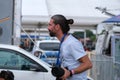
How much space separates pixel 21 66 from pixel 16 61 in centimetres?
14

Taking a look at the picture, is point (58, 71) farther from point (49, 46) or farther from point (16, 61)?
point (49, 46)

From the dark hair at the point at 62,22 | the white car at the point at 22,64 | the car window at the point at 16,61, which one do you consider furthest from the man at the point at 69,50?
the car window at the point at 16,61

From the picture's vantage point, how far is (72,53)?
447cm

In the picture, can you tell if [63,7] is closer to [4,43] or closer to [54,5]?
[54,5]

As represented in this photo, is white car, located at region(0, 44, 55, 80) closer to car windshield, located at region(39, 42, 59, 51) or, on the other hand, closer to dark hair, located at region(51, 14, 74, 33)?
dark hair, located at region(51, 14, 74, 33)

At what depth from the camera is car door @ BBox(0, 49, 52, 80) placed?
344 inches

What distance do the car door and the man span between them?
4269mm

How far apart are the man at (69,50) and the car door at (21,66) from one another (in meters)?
4.27

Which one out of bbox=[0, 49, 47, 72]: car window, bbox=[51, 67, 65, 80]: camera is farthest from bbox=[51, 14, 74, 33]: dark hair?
bbox=[0, 49, 47, 72]: car window

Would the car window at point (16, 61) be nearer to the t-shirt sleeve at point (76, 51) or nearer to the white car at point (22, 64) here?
the white car at point (22, 64)

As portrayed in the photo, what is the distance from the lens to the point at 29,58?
350 inches

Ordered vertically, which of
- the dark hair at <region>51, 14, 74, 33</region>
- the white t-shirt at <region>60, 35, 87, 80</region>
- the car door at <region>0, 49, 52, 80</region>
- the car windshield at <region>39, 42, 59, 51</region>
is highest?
the dark hair at <region>51, 14, 74, 33</region>

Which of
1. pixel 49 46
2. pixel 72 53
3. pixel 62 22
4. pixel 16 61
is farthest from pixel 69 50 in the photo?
pixel 49 46

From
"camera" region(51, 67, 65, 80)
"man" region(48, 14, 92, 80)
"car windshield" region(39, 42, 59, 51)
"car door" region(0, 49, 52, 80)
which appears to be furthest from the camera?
"car windshield" region(39, 42, 59, 51)
